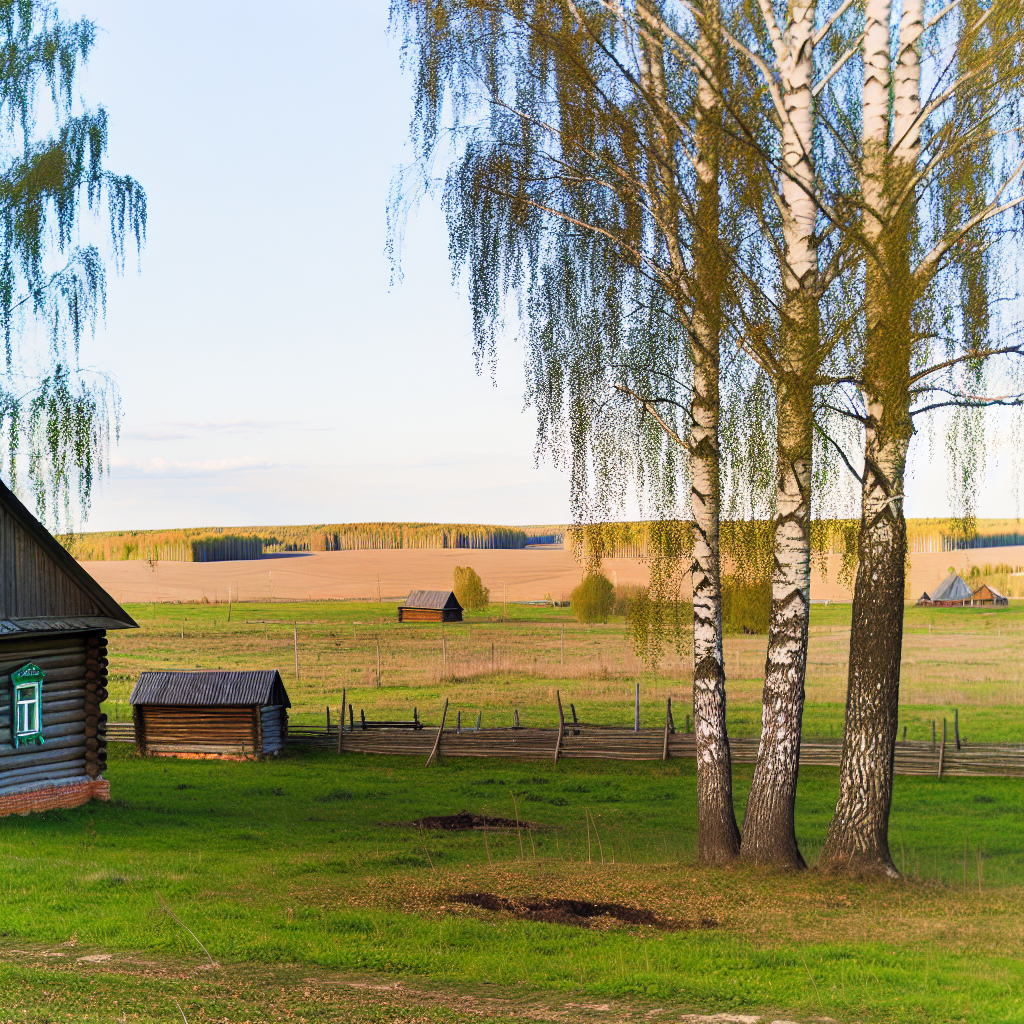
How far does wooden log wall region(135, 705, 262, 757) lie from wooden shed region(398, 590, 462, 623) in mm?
47155

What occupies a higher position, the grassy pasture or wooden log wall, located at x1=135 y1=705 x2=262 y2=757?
wooden log wall, located at x1=135 y1=705 x2=262 y2=757

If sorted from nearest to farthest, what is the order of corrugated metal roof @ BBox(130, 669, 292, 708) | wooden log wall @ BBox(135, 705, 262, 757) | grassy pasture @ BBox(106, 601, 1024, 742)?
corrugated metal roof @ BBox(130, 669, 292, 708) → wooden log wall @ BBox(135, 705, 262, 757) → grassy pasture @ BBox(106, 601, 1024, 742)

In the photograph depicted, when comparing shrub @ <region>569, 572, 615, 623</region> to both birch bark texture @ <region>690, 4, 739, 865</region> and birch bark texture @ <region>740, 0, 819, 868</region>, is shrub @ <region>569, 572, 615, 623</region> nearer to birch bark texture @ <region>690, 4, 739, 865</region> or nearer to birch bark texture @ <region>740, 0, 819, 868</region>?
birch bark texture @ <region>690, 4, 739, 865</region>

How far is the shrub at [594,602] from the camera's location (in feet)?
250

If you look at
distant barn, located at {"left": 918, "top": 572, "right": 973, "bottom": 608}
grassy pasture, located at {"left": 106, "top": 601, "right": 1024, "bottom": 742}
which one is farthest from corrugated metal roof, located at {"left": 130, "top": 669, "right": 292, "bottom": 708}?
distant barn, located at {"left": 918, "top": 572, "right": 973, "bottom": 608}

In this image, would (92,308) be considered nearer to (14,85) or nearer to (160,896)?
(14,85)

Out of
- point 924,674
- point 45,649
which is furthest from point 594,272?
point 924,674

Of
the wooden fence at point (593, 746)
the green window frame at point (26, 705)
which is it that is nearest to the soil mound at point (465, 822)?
the green window frame at point (26, 705)

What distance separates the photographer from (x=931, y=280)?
33.6 ft

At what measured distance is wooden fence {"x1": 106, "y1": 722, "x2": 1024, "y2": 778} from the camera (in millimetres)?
25047

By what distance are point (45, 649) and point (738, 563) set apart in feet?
41.8

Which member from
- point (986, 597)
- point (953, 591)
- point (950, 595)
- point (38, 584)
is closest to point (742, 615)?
point (950, 595)

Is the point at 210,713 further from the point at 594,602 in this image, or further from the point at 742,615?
the point at 594,602

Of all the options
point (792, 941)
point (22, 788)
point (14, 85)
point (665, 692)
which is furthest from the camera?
point (665, 692)
